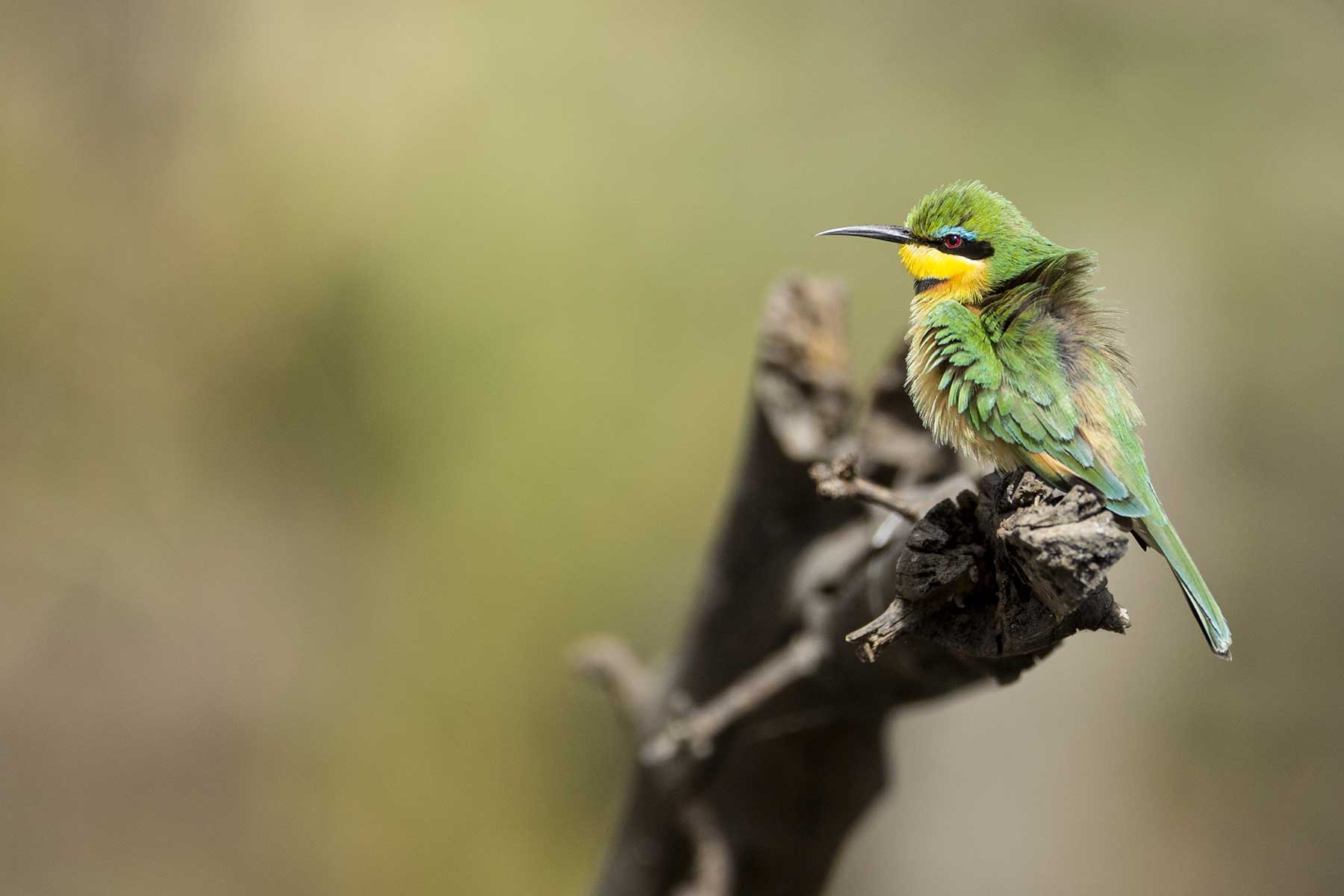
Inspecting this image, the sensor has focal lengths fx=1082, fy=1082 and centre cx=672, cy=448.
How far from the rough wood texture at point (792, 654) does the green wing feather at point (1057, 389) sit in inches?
2.9

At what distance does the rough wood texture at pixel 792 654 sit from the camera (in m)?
0.72

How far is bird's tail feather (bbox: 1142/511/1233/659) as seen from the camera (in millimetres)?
587

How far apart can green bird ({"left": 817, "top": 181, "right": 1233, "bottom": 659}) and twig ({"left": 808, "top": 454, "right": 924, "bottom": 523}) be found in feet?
0.24

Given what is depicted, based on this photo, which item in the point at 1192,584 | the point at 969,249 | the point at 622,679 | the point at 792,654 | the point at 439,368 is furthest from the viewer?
the point at 439,368

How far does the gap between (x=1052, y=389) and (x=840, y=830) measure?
2.01ft

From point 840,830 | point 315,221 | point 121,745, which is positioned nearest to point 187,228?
point 315,221

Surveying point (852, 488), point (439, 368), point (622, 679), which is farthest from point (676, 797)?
point (439, 368)

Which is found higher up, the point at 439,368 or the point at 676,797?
the point at 439,368

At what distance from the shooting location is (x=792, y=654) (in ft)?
2.97

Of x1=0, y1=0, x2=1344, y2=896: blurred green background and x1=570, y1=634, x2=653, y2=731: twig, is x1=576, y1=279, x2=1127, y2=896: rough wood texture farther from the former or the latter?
x1=0, y1=0, x2=1344, y2=896: blurred green background

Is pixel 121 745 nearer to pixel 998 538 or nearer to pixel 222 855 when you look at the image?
pixel 222 855

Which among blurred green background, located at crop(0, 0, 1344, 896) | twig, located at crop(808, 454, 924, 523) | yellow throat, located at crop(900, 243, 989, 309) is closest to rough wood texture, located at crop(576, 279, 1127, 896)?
twig, located at crop(808, 454, 924, 523)

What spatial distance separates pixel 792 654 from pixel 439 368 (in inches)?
60.7

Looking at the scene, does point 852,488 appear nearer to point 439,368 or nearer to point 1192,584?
point 1192,584
